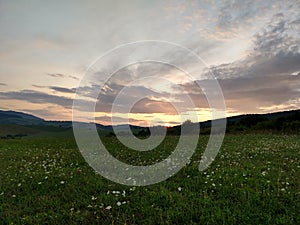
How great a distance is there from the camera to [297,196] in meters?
8.51

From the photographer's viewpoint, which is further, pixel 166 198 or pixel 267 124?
pixel 267 124

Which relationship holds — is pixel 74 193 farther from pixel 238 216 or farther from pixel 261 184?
pixel 261 184

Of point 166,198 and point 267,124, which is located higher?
point 267,124

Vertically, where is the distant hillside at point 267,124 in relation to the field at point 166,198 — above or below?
above

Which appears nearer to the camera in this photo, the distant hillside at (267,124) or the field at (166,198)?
the field at (166,198)

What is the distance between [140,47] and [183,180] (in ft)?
29.9

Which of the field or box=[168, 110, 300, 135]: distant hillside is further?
box=[168, 110, 300, 135]: distant hillside

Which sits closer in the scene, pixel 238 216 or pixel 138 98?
pixel 238 216

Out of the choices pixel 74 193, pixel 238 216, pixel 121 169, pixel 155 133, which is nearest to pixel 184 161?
pixel 121 169

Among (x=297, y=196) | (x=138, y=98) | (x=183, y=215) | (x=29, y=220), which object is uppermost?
(x=138, y=98)

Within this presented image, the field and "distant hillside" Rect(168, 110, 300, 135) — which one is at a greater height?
"distant hillside" Rect(168, 110, 300, 135)

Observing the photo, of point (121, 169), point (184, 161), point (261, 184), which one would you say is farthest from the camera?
point (184, 161)

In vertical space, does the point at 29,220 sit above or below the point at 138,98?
below

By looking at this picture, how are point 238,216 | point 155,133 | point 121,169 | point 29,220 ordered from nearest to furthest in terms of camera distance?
point 238,216
point 29,220
point 121,169
point 155,133
